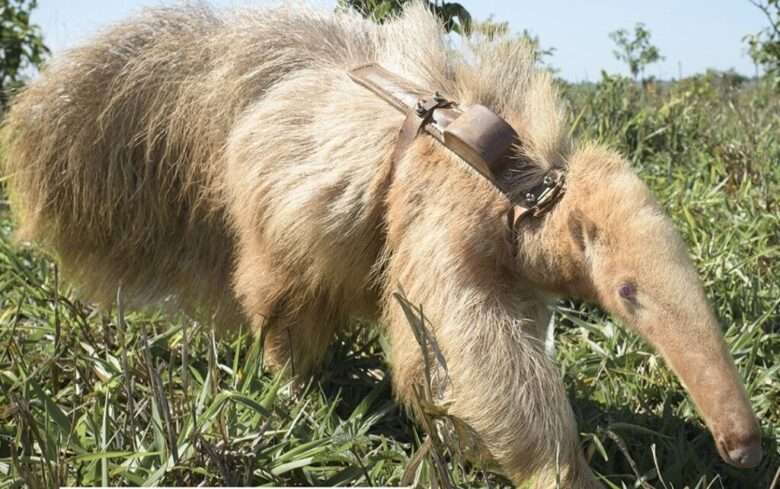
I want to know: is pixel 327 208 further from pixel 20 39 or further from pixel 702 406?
pixel 20 39

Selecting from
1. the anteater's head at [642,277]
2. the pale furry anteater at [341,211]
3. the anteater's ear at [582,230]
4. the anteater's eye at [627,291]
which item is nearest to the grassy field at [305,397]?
the pale furry anteater at [341,211]

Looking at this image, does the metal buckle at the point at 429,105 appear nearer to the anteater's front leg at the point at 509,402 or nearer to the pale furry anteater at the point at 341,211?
the pale furry anteater at the point at 341,211

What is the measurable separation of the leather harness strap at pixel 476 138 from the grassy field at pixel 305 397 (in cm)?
81

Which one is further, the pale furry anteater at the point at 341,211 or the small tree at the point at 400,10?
the small tree at the point at 400,10

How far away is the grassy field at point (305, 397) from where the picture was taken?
114 inches

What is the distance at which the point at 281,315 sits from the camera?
368 centimetres

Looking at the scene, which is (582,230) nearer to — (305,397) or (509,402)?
(509,402)

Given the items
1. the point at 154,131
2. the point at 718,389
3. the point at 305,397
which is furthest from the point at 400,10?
the point at 718,389

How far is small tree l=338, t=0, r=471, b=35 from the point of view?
4.20 m

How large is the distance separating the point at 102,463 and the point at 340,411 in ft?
4.04

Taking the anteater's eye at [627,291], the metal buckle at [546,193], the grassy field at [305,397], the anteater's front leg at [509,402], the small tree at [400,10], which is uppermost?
the small tree at [400,10]

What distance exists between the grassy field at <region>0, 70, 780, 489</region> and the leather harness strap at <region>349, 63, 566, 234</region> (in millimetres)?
812

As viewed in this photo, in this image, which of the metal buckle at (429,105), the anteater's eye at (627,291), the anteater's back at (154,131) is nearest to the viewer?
the anteater's eye at (627,291)

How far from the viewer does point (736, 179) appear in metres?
6.02
